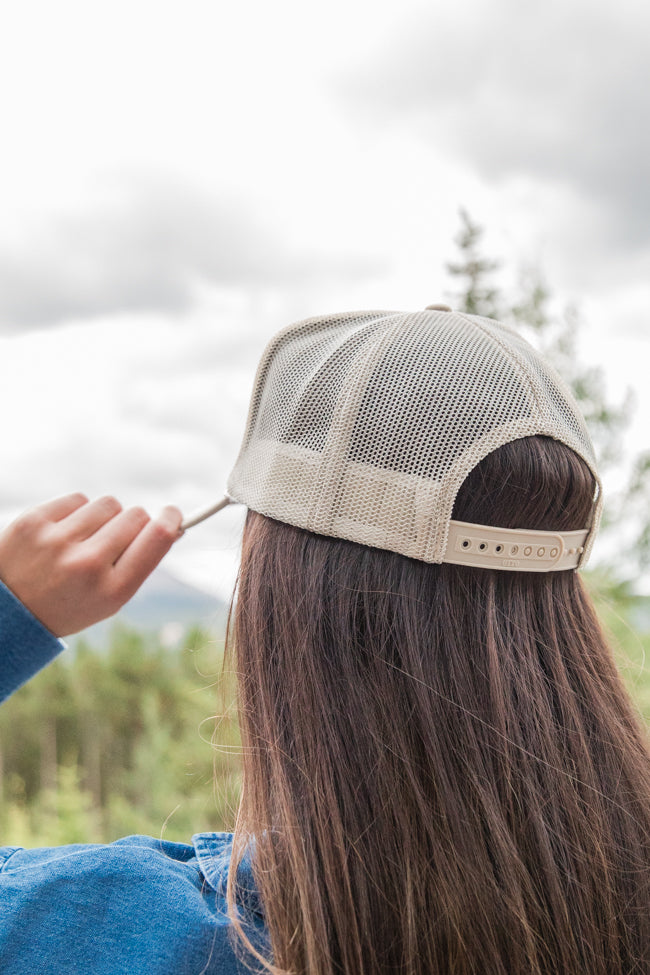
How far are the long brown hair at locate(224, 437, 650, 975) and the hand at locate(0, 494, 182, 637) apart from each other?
16cm

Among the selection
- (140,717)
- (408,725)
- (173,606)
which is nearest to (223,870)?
(408,725)

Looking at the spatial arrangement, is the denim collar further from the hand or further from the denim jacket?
the hand

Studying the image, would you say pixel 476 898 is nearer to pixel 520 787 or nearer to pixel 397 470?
pixel 520 787

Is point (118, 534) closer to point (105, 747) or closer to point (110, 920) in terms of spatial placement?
point (110, 920)

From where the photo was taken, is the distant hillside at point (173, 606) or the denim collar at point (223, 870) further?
the distant hillside at point (173, 606)

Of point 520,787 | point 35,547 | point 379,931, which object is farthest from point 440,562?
point 35,547

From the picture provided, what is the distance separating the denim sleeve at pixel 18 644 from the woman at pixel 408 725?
0.66ft

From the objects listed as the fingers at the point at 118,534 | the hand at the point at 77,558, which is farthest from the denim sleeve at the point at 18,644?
the fingers at the point at 118,534

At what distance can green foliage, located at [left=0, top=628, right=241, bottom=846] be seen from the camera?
901 centimetres

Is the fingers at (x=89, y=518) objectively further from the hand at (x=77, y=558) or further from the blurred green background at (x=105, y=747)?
the blurred green background at (x=105, y=747)

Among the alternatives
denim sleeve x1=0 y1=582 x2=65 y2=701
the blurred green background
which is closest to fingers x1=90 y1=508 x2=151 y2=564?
denim sleeve x1=0 y1=582 x2=65 y2=701

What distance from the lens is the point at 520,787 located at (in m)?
0.71

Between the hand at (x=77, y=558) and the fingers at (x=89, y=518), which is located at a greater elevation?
the fingers at (x=89, y=518)

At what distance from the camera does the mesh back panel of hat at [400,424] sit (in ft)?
2.35
